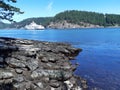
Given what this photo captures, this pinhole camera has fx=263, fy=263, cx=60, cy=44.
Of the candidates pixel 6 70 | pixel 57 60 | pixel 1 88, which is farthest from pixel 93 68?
pixel 1 88

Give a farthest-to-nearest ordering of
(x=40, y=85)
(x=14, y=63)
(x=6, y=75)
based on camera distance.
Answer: (x=14, y=63)
(x=6, y=75)
(x=40, y=85)

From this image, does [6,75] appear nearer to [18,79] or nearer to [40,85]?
[18,79]

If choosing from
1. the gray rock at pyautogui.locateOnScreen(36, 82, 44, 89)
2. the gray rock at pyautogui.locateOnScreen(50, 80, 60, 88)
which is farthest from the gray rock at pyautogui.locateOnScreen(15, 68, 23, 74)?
the gray rock at pyautogui.locateOnScreen(50, 80, 60, 88)

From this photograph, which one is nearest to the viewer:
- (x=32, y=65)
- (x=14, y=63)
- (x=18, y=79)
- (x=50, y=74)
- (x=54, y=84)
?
(x=18, y=79)

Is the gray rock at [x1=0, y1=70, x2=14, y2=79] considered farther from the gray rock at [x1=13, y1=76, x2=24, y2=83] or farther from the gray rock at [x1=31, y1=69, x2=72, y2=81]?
the gray rock at [x1=31, y1=69, x2=72, y2=81]

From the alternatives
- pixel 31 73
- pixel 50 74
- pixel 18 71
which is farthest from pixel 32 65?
pixel 50 74

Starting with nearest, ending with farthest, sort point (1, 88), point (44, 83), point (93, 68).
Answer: point (1, 88) < point (44, 83) < point (93, 68)

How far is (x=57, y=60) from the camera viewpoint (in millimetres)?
41281

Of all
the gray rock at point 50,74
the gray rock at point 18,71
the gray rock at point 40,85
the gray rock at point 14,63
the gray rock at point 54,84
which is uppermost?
the gray rock at point 14,63

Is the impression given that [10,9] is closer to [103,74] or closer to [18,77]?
[18,77]

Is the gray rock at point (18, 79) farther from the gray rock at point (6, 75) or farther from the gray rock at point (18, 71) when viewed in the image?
the gray rock at point (18, 71)

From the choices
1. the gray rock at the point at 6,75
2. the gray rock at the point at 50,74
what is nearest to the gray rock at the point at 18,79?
the gray rock at the point at 6,75

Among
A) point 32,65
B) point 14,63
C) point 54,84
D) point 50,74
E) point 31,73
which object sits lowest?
point 54,84

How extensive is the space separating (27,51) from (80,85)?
11.1 meters
